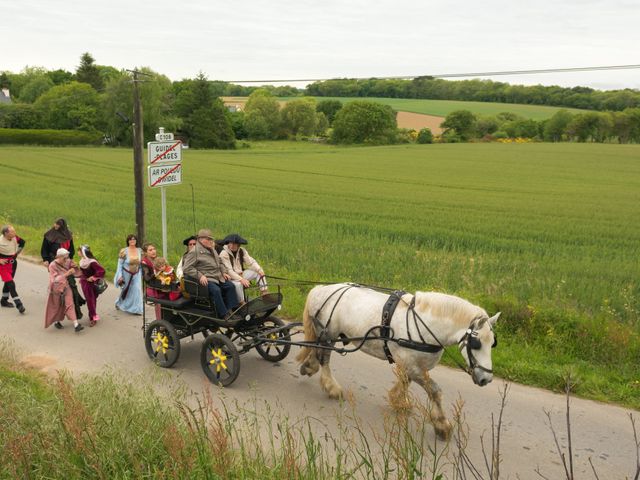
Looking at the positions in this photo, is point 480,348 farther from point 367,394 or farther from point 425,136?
point 425,136

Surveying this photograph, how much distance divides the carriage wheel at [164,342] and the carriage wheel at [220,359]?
0.61 meters

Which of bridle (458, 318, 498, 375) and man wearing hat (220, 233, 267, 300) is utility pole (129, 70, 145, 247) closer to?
man wearing hat (220, 233, 267, 300)

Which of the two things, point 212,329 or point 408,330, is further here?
point 212,329

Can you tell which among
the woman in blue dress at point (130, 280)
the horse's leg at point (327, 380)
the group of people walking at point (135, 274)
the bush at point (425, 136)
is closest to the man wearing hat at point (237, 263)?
the group of people walking at point (135, 274)

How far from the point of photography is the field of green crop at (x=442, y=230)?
28.7 ft

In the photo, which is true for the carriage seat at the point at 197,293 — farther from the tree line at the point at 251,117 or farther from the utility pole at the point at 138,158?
the tree line at the point at 251,117

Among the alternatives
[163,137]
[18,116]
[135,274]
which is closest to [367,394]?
Answer: [135,274]

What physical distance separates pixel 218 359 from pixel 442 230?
12929mm

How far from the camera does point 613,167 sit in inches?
1901

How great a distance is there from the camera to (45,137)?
64438 mm

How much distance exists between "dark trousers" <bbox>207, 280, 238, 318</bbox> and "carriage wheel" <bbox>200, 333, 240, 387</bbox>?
41 cm

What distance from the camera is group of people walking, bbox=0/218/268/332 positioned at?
7.88 metres

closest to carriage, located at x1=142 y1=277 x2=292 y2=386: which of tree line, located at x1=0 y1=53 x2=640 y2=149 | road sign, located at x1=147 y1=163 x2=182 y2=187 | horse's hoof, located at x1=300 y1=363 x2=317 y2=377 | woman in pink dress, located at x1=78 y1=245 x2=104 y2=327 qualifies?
horse's hoof, located at x1=300 y1=363 x2=317 y2=377

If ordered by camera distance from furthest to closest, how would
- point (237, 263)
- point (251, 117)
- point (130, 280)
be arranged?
point (251, 117) < point (130, 280) < point (237, 263)
